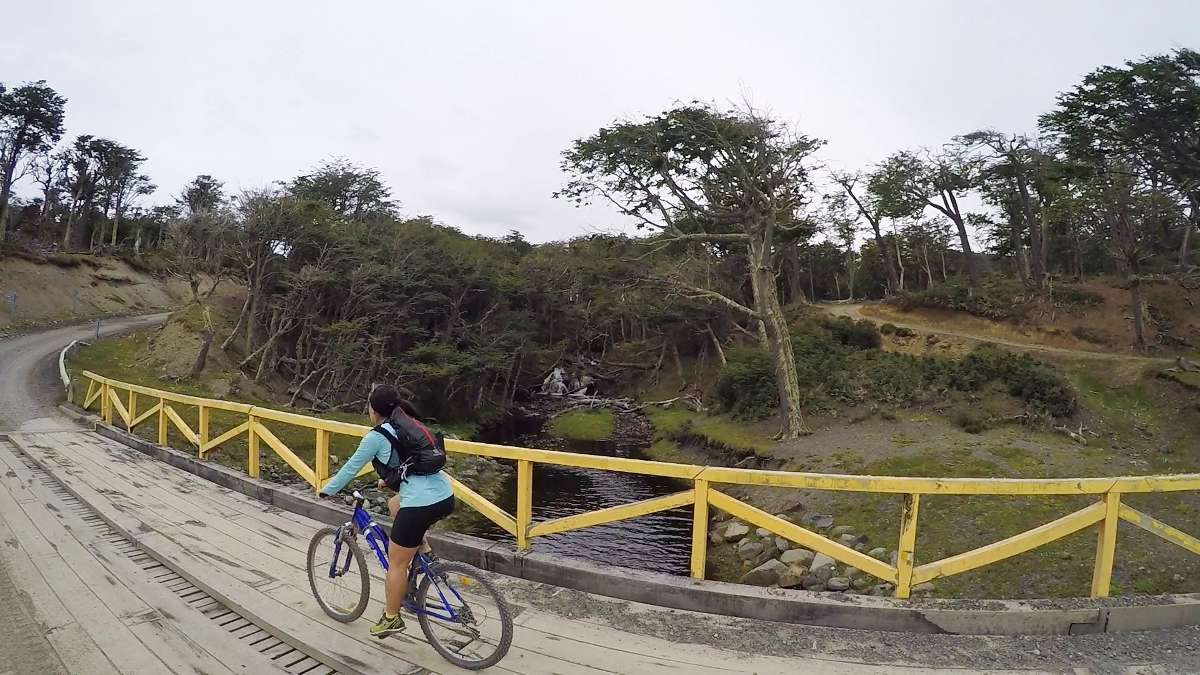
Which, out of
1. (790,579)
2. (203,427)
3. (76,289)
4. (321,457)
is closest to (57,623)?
(321,457)

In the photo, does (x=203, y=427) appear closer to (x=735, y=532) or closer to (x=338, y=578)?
(x=338, y=578)

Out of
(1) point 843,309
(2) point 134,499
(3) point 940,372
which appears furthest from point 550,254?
(2) point 134,499

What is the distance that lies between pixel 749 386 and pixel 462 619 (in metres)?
20.7

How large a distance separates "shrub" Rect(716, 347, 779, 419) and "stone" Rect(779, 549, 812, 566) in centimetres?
1175

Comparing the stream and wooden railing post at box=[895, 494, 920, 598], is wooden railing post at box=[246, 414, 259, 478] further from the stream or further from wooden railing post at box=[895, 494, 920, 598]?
wooden railing post at box=[895, 494, 920, 598]

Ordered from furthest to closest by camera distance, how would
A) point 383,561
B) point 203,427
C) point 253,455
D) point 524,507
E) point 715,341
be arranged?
point 715,341 → point 203,427 → point 253,455 → point 524,507 → point 383,561

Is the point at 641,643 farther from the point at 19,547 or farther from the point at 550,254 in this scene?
the point at 550,254

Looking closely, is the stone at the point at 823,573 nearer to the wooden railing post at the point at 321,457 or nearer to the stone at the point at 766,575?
the stone at the point at 766,575

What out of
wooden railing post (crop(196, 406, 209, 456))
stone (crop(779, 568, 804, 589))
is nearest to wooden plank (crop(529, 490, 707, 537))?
stone (crop(779, 568, 804, 589))

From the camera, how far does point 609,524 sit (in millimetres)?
13016

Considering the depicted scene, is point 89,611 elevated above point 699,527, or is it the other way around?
point 699,527

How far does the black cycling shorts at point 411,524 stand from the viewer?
11.9 feet

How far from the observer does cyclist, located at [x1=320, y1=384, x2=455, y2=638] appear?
364 centimetres

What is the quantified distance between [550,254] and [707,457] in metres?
19.9
